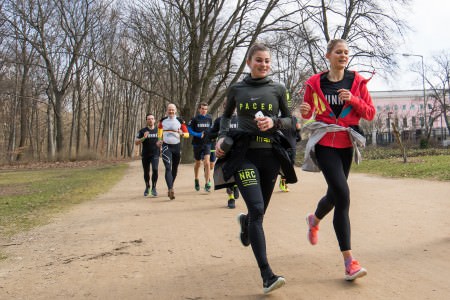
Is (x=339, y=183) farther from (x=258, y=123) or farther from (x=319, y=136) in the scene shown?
(x=258, y=123)

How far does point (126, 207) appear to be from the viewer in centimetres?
931

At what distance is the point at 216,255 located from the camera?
4957 mm

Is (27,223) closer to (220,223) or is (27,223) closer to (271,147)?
(220,223)

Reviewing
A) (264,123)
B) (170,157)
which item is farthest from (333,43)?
(170,157)

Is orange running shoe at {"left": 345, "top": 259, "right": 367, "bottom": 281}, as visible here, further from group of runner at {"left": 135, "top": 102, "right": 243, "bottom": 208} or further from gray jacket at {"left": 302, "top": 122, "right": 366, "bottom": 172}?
group of runner at {"left": 135, "top": 102, "right": 243, "bottom": 208}

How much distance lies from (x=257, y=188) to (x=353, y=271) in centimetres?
102

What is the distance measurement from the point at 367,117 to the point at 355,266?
133cm

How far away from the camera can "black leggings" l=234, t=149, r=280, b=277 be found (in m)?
3.73

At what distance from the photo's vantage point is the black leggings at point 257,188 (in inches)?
147

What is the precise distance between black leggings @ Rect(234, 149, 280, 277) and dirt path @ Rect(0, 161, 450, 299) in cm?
35

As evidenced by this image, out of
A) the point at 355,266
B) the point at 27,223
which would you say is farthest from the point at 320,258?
the point at 27,223

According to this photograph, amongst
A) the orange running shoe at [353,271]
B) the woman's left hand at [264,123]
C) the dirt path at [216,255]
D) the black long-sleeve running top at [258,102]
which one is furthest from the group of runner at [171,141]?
the orange running shoe at [353,271]

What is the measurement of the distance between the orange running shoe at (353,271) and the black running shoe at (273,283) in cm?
63

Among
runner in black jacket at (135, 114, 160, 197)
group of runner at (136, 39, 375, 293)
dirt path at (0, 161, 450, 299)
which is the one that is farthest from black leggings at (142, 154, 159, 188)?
group of runner at (136, 39, 375, 293)
